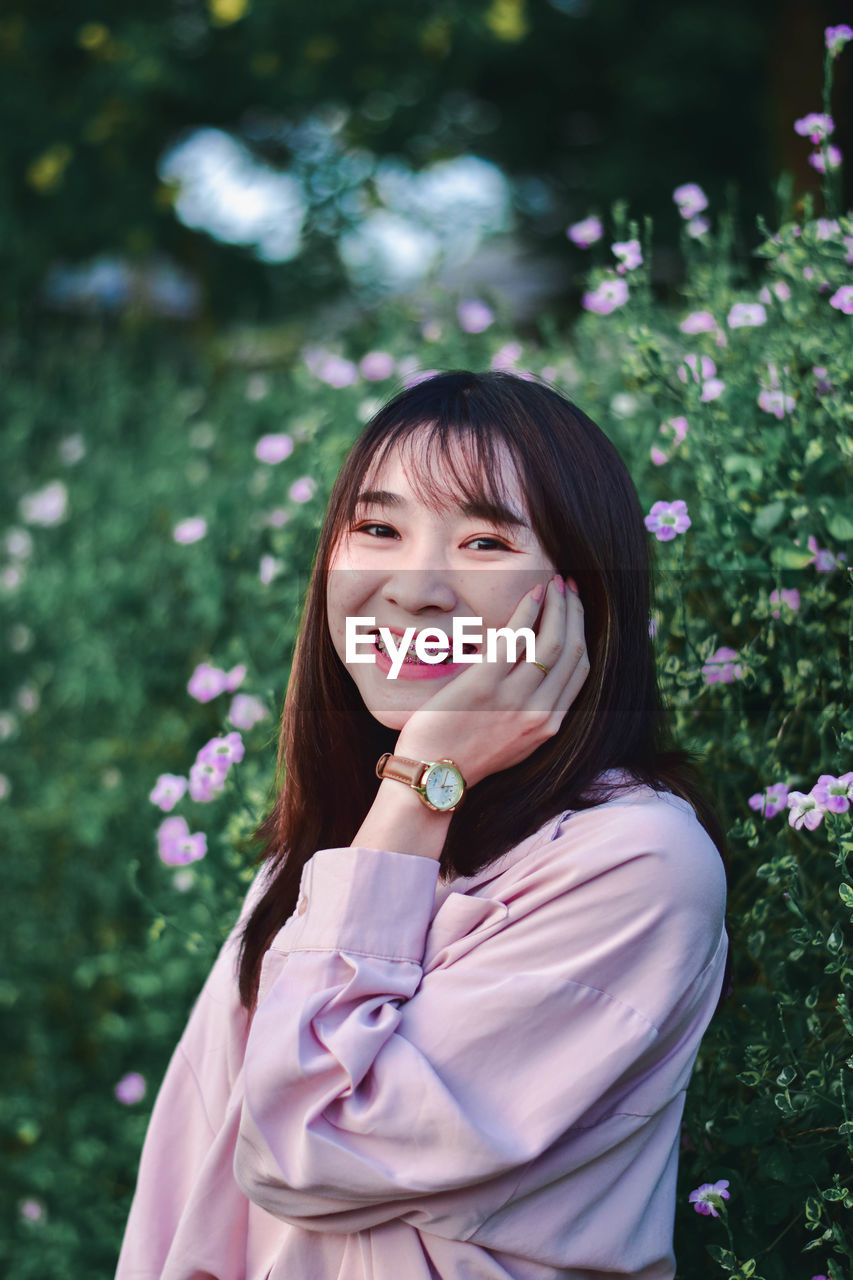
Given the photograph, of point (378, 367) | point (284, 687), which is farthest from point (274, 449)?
point (284, 687)

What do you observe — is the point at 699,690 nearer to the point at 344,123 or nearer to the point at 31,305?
the point at 344,123

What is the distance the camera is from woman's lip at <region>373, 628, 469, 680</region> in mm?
1371

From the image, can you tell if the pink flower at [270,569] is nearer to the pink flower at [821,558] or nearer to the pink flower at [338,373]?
the pink flower at [338,373]

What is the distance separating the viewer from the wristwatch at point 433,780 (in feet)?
4.27

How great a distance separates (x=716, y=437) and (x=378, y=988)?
3.78ft

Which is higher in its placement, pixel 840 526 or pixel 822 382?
pixel 822 382

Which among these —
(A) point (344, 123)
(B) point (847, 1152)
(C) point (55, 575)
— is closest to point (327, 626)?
(B) point (847, 1152)

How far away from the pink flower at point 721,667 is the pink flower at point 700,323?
808 millimetres

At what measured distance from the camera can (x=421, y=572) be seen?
1354 mm

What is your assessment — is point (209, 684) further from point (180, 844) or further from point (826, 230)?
point (826, 230)

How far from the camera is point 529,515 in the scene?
1361 mm

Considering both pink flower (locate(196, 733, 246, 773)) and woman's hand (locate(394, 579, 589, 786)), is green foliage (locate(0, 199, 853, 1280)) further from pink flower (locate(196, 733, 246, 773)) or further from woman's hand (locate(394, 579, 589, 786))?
woman's hand (locate(394, 579, 589, 786))

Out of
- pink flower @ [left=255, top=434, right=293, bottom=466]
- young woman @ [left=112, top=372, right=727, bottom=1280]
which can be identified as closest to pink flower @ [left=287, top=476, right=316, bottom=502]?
pink flower @ [left=255, top=434, right=293, bottom=466]

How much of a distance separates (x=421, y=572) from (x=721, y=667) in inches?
27.3
